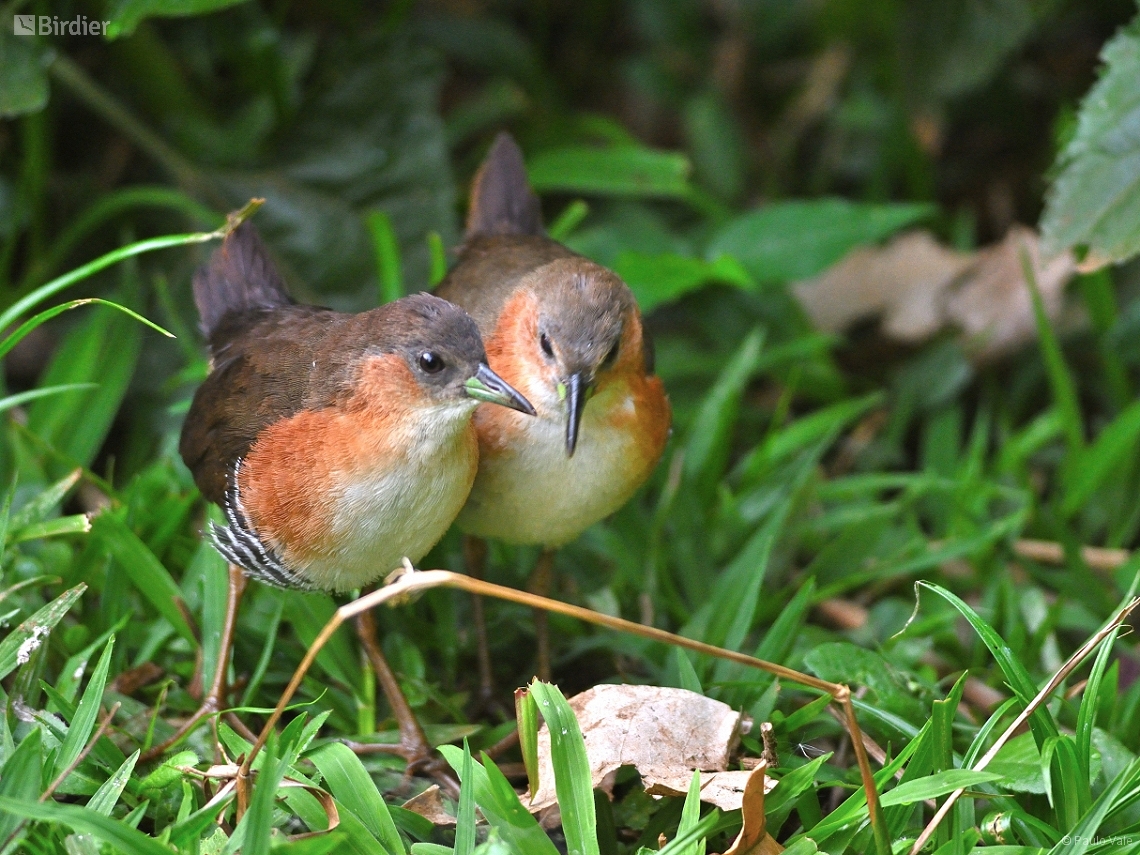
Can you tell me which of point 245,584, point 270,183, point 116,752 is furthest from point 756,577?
point 270,183

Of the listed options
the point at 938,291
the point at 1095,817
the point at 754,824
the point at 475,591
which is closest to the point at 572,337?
the point at 475,591

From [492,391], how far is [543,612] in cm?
86

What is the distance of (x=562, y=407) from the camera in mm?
2691

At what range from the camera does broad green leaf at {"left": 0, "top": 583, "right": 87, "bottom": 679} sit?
8.17 ft

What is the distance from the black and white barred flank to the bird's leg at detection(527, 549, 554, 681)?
70 centimetres

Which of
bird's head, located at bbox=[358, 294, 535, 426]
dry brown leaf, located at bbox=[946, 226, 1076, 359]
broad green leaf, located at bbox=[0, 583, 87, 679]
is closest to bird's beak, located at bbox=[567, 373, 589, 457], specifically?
bird's head, located at bbox=[358, 294, 535, 426]

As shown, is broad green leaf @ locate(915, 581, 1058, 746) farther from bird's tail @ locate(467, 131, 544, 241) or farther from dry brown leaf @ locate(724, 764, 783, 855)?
bird's tail @ locate(467, 131, 544, 241)

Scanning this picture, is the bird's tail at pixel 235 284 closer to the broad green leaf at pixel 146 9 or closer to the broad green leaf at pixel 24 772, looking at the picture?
the broad green leaf at pixel 146 9

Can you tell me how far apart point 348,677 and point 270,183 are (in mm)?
2197

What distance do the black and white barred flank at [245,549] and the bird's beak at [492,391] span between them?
0.57m

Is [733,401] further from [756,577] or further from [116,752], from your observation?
[116,752]

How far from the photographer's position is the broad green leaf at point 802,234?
4207 millimetres

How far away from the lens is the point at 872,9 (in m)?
4.96

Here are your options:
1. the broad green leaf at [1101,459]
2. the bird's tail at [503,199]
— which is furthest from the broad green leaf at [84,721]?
the broad green leaf at [1101,459]
